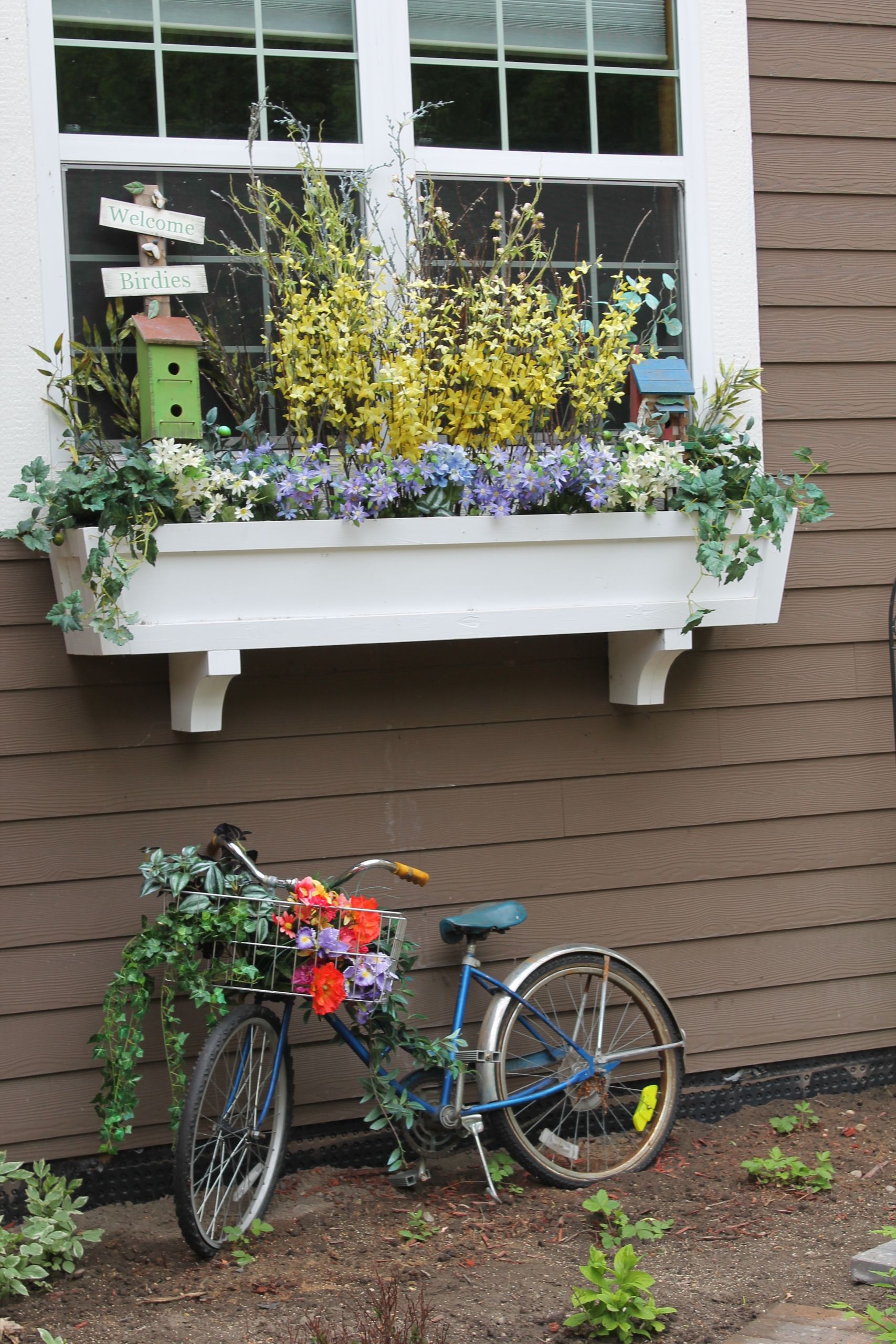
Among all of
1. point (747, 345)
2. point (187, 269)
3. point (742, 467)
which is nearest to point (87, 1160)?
point (187, 269)

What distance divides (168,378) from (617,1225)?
7.08 feet

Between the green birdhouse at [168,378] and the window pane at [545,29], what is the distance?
1.27 m

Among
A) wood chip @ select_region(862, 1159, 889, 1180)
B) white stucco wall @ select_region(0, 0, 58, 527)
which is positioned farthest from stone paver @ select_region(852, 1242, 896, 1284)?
white stucco wall @ select_region(0, 0, 58, 527)

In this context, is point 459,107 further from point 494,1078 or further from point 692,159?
point 494,1078

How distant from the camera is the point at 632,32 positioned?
349cm

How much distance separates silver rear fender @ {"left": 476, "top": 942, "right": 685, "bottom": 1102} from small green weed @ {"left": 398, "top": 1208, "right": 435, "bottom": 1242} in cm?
29

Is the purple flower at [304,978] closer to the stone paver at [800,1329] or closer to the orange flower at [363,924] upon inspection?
the orange flower at [363,924]

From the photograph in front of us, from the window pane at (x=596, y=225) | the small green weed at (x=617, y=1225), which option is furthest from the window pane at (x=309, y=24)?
the small green weed at (x=617, y=1225)

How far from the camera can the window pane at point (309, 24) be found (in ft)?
10.5

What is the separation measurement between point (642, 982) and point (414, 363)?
5.41 ft

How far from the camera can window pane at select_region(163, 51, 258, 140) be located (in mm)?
3113

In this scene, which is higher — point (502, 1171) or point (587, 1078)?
point (587, 1078)

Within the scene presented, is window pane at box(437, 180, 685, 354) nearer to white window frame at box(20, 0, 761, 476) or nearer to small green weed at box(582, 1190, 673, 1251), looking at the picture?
white window frame at box(20, 0, 761, 476)

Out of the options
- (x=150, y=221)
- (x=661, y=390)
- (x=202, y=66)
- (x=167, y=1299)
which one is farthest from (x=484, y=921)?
(x=202, y=66)
